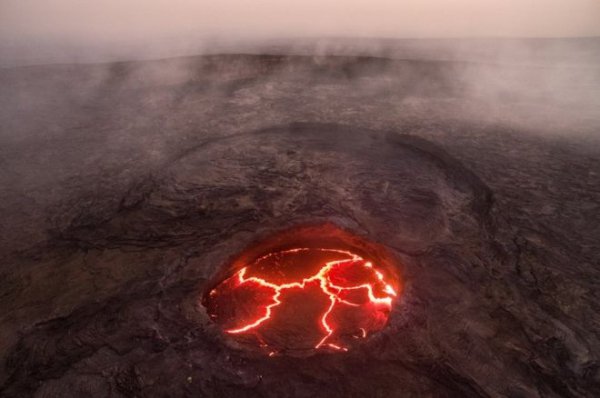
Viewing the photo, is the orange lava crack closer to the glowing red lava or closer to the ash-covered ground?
the glowing red lava

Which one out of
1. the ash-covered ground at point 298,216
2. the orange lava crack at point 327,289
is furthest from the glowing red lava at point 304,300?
the ash-covered ground at point 298,216

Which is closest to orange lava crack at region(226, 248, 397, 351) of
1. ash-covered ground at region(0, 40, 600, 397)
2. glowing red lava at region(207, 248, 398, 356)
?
glowing red lava at region(207, 248, 398, 356)

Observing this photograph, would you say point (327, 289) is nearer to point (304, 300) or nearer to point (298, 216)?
point (304, 300)

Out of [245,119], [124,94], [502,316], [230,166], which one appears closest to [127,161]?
[230,166]

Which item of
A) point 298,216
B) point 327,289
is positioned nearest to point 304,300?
point 327,289

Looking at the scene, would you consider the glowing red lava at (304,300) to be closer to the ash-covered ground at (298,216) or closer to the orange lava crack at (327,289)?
the orange lava crack at (327,289)

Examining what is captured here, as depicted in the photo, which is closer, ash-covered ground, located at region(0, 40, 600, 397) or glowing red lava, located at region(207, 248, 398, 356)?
ash-covered ground, located at region(0, 40, 600, 397)
